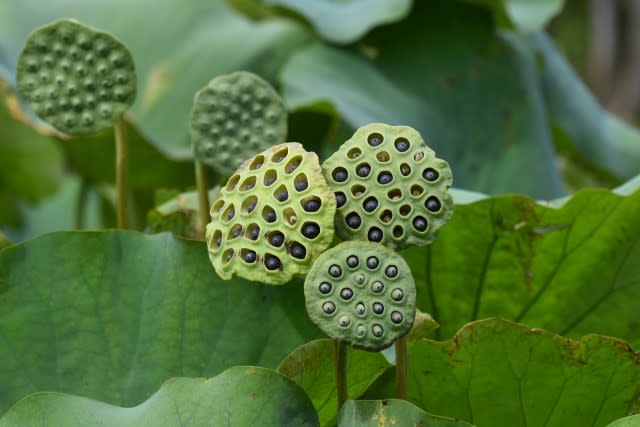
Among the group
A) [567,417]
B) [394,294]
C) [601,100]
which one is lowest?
[601,100]

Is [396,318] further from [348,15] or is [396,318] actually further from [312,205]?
[348,15]

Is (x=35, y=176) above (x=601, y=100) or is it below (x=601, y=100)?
above

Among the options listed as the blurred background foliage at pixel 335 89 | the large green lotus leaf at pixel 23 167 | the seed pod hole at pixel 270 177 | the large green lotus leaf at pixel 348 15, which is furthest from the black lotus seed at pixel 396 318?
the large green lotus leaf at pixel 23 167

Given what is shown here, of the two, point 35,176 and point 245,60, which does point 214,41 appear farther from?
point 35,176

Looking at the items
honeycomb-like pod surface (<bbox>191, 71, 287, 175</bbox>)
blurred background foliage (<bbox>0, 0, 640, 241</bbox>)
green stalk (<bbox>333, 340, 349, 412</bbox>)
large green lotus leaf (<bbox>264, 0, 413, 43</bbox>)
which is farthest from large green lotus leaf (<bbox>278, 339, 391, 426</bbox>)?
large green lotus leaf (<bbox>264, 0, 413, 43</bbox>)

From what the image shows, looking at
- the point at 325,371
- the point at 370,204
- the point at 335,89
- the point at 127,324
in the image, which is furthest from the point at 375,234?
the point at 335,89

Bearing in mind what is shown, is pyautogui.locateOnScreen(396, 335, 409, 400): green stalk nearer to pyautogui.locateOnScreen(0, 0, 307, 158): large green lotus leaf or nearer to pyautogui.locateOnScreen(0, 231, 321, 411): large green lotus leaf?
pyautogui.locateOnScreen(0, 231, 321, 411): large green lotus leaf

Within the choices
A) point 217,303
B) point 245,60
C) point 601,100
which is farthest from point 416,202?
point 601,100
